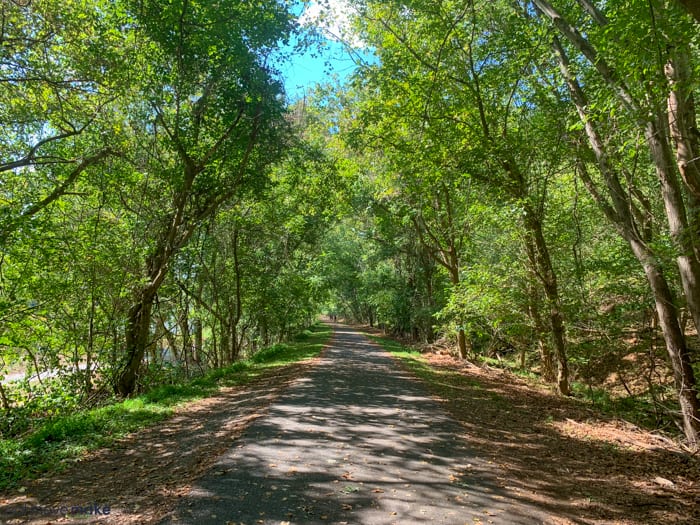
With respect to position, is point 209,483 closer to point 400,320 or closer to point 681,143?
point 681,143

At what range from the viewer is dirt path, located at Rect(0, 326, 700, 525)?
153 inches

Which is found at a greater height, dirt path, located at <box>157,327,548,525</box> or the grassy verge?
the grassy verge

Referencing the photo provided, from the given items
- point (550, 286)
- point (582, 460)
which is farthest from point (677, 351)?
point (550, 286)

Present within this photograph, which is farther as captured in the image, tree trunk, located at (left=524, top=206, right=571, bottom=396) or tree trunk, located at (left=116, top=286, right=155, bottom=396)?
tree trunk, located at (left=116, top=286, right=155, bottom=396)

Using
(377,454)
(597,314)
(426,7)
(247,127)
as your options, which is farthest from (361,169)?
(377,454)

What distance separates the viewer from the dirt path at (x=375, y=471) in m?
3.88

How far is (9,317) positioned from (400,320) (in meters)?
24.2

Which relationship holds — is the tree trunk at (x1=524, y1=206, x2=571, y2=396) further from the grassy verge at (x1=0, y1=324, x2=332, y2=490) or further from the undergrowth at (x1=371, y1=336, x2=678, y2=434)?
the grassy verge at (x1=0, y1=324, x2=332, y2=490)

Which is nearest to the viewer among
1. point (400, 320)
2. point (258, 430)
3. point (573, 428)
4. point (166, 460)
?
point (166, 460)

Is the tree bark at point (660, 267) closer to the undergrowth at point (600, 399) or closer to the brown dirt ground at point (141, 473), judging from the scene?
the undergrowth at point (600, 399)

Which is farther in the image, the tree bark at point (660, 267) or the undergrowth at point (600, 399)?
the undergrowth at point (600, 399)

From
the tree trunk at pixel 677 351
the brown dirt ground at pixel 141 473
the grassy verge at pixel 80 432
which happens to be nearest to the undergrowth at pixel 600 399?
the tree trunk at pixel 677 351

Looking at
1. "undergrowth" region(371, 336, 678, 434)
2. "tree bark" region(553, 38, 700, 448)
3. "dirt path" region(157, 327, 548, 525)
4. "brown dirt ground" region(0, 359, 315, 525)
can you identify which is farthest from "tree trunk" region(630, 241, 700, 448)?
"brown dirt ground" region(0, 359, 315, 525)

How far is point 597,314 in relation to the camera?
29.0 ft
